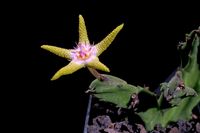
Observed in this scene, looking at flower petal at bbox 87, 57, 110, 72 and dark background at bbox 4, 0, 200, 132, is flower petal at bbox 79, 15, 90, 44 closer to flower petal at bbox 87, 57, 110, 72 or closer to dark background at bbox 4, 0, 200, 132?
flower petal at bbox 87, 57, 110, 72

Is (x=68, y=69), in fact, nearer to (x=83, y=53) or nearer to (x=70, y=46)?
(x=83, y=53)

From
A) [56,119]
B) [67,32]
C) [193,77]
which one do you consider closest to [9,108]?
[56,119]

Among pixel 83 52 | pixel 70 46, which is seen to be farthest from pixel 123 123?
pixel 70 46

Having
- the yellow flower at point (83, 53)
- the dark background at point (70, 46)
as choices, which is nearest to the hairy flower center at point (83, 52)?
the yellow flower at point (83, 53)

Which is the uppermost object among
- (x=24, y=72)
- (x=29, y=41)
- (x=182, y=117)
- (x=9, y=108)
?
(x=29, y=41)

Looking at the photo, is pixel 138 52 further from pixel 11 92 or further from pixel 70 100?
pixel 11 92

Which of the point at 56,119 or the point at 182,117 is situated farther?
the point at 56,119

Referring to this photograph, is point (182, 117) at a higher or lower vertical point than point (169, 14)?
lower
